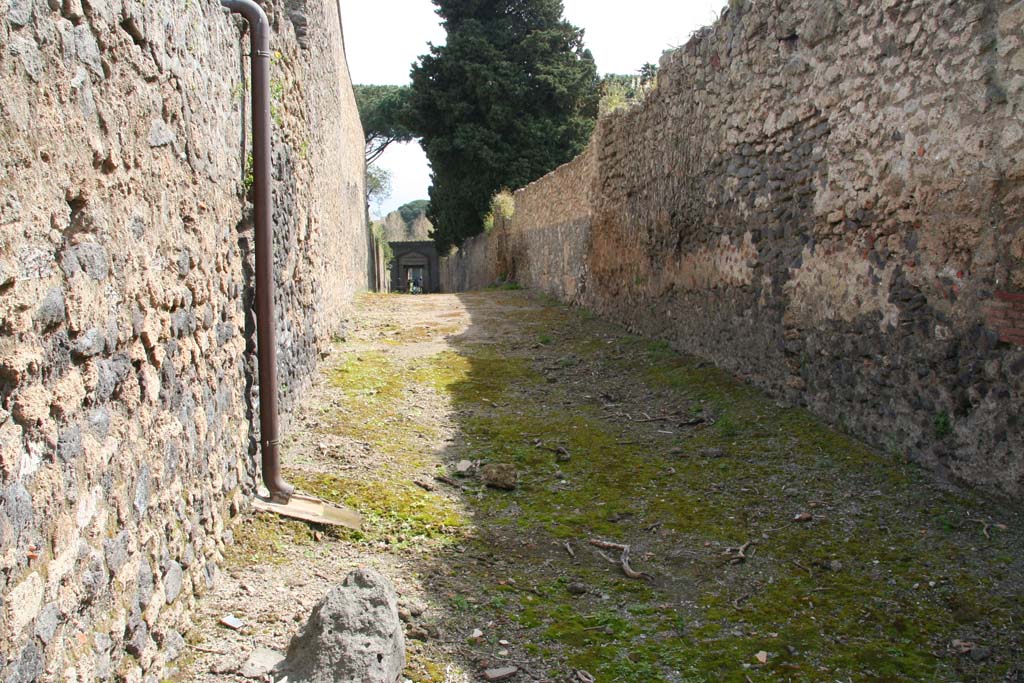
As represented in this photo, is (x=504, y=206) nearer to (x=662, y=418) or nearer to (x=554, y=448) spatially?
(x=662, y=418)

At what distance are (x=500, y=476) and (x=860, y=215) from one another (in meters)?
2.72

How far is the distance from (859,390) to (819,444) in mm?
415

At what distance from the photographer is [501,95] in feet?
72.2

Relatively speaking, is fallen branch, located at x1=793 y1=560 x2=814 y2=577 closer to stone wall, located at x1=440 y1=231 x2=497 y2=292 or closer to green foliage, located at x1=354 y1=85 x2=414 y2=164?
stone wall, located at x1=440 y1=231 x2=497 y2=292

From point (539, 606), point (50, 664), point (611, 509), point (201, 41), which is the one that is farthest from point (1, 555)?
point (611, 509)

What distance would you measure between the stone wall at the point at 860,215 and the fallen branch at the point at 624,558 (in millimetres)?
1774

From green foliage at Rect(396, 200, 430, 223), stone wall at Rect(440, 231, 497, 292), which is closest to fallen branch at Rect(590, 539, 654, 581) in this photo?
stone wall at Rect(440, 231, 497, 292)

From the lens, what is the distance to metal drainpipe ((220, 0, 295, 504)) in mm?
4152

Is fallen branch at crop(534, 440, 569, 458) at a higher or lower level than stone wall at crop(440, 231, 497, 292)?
lower

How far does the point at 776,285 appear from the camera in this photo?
19.4ft

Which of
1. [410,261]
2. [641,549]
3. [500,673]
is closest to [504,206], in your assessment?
[641,549]

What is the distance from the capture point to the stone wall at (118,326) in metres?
1.83

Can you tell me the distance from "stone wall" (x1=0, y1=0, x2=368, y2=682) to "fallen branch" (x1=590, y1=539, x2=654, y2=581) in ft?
5.77

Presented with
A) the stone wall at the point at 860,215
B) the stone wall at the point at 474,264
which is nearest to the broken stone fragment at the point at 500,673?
the stone wall at the point at 860,215
